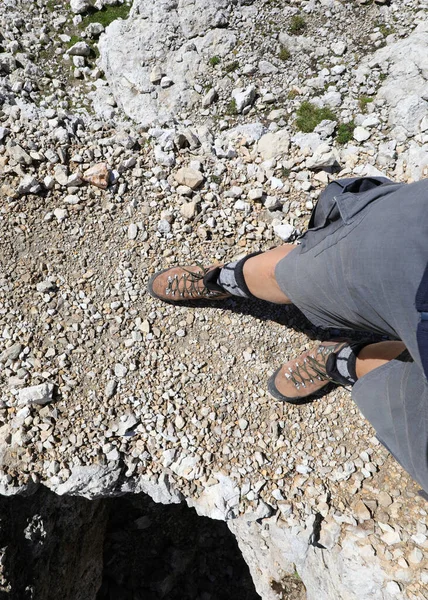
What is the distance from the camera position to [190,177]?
411 cm

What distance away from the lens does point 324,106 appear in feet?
13.9

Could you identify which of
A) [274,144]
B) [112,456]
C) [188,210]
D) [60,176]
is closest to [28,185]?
[60,176]

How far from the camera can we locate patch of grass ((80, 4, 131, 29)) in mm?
4621

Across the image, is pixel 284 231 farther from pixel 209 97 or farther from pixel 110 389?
pixel 110 389

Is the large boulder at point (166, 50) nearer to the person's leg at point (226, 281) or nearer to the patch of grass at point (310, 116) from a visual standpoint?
the patch of grass at point (310, 116)

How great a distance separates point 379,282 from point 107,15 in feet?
14.4

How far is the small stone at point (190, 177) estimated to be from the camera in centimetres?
411

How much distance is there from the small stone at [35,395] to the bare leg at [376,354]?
2.53m

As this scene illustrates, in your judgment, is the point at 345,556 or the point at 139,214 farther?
the point at 139,214

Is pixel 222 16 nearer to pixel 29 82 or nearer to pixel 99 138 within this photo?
pixel 99 138

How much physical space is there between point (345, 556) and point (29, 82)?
524 centimetres

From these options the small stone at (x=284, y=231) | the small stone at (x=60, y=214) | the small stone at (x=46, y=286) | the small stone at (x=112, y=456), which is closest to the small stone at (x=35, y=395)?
the small stone at (x=112, y=456)

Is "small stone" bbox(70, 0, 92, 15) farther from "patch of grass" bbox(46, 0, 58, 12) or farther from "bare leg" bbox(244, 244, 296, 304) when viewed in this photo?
"bare leg" bbox(244, 244, 296, 304)

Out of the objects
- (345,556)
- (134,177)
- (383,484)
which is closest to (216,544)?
(345,556)
